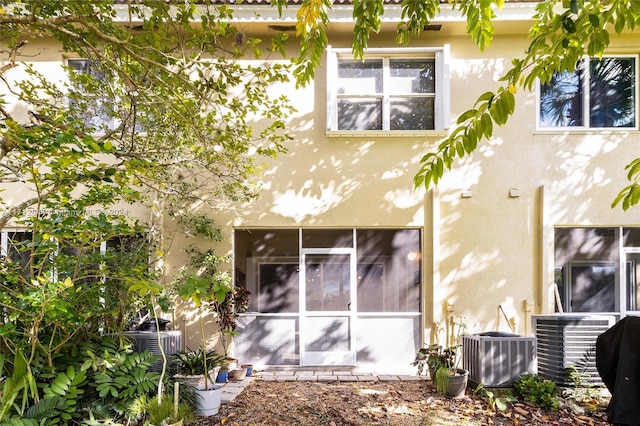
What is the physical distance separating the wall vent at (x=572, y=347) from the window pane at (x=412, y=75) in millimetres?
4592

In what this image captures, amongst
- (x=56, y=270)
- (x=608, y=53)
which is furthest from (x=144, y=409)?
(x=608, y=53)

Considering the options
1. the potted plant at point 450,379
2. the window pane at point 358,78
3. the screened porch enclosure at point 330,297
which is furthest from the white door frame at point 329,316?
the window pane at point 358,78

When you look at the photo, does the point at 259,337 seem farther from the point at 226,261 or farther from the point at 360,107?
the point at 360,107

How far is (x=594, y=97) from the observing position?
799 centimetres

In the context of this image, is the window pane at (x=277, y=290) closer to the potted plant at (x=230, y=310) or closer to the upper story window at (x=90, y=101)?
the potted plant at (x=230, y=310)

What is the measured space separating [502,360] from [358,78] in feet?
17.9

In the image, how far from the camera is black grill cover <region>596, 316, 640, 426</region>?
469cm

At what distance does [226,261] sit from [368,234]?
2695 mm

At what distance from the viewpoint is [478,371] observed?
20.6 ft

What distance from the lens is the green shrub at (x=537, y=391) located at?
18.6 feet

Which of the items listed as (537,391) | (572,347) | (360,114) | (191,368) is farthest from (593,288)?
(191,368)

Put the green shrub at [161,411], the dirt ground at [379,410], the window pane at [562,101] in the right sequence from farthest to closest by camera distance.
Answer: the window pane at [562,101] < the dirt ground at [379,410] < the green shrub at [161,411]

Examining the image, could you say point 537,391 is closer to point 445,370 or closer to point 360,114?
point 445,370

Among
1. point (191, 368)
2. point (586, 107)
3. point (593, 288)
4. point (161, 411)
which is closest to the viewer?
point (161, 411)
